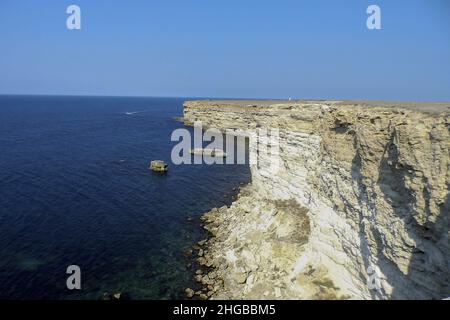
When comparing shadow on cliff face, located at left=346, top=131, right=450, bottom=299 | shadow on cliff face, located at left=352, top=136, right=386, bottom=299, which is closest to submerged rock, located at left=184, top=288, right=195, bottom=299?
shadow on cliff face, located at left=352, top=136, right=386, bottom=299

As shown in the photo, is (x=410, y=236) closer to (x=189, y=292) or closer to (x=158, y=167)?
(x=189, y=292)

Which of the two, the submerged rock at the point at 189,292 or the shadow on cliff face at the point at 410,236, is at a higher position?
the shadow on cliff face at the point at 410,236

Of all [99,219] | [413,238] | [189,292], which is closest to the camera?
[413,238]

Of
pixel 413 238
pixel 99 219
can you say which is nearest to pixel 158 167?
pixel 99 219

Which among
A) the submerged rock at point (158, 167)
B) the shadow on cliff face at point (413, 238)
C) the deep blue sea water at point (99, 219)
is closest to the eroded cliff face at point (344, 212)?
the shadow on cliff face at point (413, 238)

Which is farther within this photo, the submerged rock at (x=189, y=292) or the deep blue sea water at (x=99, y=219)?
the deep blue sea water at (x=99, y=219)

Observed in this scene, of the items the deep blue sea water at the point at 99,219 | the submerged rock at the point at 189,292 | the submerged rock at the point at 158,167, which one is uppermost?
the submerged rock at the point at 158,167

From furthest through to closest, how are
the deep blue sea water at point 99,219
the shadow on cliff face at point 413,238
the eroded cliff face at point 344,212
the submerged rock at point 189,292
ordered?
the deep blue sea water at point 99,219 < the submerged rock at point 189,292 < the eroded cliff face at point 344,212 < the shadow on cliff face at point 413,238

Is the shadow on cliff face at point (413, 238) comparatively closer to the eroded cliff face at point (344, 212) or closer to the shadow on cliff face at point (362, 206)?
the eroded cliff face at point (344, 212)
